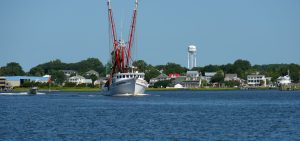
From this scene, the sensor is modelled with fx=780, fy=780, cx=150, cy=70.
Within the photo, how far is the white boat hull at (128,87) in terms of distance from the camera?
138750mm

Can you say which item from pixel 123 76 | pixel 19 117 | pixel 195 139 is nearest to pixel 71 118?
pixel 19 117

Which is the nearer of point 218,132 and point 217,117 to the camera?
→ point 218,132

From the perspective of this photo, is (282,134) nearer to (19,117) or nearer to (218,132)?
(218,132)

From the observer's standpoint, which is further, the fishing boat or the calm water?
the fishing boat

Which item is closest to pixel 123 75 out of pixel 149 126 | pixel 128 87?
pixel 128 87

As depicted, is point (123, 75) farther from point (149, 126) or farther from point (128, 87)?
point (149, 126)

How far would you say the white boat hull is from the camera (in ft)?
455

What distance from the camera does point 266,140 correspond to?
52969 millimetres

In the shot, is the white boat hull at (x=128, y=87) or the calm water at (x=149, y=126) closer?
the calm water at (x=149, y=126)

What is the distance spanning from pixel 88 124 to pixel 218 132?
1347cm

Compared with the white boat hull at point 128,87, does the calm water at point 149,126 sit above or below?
below

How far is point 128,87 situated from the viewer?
458 ft

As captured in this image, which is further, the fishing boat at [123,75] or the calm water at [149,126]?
the fishing boat at [123,75]

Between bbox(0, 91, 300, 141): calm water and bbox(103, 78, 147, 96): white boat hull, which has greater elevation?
bbox(103, 78, 147, 96): white boat hull
